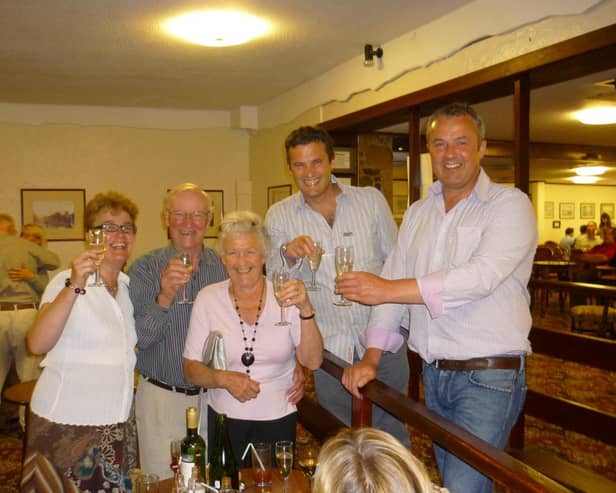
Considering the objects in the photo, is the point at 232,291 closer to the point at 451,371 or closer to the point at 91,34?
the point at 451,371

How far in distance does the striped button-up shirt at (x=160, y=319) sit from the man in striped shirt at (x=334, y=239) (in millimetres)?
479

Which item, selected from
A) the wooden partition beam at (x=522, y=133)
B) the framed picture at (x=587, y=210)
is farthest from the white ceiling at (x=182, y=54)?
the framed picture at (x=587, y=210)

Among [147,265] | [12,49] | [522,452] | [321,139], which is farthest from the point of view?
[12,49]

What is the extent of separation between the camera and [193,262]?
293 centimetres

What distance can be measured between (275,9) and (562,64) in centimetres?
209

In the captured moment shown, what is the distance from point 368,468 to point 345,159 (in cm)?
640

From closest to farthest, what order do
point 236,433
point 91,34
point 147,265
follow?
point 236,433 → point 147,265 → point 91,34

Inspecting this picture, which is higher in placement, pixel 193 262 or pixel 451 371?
pixel 193 262

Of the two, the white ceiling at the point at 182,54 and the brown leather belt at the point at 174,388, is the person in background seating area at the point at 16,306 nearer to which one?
the white ceiling at the point at 182,54

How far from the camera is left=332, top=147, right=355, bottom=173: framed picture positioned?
24.2 ft

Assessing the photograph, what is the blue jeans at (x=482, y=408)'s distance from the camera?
219cm

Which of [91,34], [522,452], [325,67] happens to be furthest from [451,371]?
[325,67]

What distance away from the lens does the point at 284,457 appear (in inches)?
84.6

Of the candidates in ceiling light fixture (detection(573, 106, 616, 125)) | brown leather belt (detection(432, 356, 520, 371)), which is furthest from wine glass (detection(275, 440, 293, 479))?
ceiling light fixture (detection(573, 106, 616, 125))
